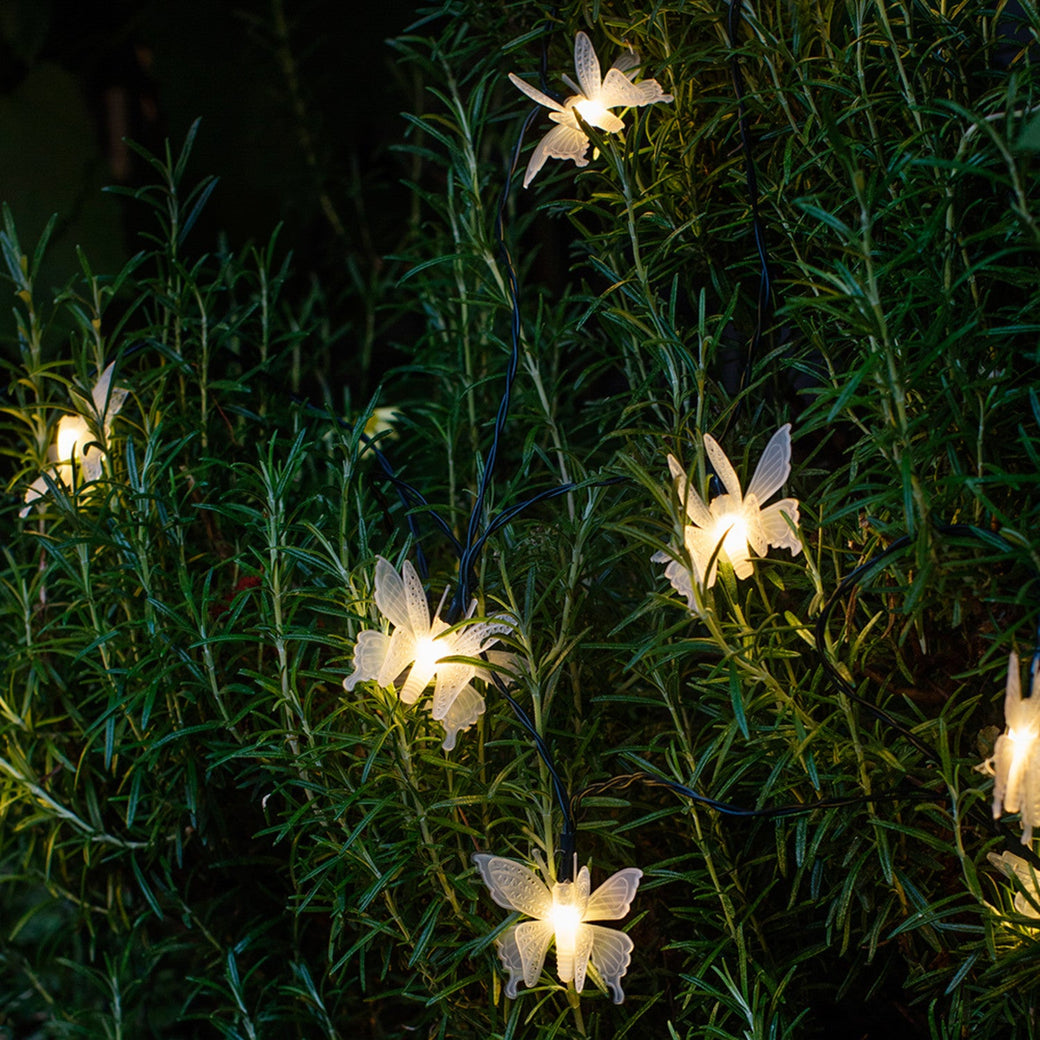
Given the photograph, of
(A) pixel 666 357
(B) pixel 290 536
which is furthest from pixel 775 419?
(B) pixel 290 536

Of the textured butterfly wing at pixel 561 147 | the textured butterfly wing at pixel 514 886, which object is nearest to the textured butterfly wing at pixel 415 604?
the textured butterfly wing at pixel 514 886

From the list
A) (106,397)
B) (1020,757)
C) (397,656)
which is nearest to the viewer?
(1020,757)

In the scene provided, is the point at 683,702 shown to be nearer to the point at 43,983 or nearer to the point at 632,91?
the point at 632,91

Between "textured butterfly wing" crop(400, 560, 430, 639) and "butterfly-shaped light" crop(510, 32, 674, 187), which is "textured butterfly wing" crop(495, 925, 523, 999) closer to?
"textured butterfly wing" crop(400, 560, 430, 639)

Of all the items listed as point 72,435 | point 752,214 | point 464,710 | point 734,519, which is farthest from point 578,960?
point 72,435

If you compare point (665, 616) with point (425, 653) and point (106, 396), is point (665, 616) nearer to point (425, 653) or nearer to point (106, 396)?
point (425, 653)

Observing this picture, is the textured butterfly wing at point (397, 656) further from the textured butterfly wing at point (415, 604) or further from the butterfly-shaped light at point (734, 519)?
the butterfly-shaped light at point (734, 519)

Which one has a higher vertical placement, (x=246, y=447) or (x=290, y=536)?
(x=246, y=447)
